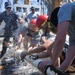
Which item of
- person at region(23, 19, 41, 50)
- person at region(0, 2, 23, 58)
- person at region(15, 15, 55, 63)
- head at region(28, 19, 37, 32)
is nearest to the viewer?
person at region(15, 15, 55, 63)

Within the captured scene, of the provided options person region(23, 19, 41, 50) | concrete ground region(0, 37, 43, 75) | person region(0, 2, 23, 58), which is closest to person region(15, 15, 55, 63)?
A: concrete ground region(0, 37, 43, 75)

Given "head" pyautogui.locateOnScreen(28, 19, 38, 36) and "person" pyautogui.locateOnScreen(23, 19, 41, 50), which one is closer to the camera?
"head" pyautogui.locateOnScreen(28, 19, 38, 36)

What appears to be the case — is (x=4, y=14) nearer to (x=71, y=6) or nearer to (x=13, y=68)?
(x=13, y=68)

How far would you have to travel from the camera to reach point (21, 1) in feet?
79.8

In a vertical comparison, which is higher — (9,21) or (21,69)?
(9,21)

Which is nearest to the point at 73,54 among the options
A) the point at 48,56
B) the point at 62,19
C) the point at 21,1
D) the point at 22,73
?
the point at 62,19

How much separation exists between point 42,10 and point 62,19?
19.4 metres

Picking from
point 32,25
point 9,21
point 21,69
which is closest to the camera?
point 21,69

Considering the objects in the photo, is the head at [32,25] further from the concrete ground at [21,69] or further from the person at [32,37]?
the concrete ground at [21,69]

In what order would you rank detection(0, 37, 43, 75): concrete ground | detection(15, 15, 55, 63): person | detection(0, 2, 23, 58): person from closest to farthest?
detection(15, 15, 55, 63): person
detection(0, 37, 43, 75): concrete ground
detection(0, 2, 23, 58): person

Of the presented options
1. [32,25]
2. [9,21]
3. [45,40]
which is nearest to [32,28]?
[32,25]

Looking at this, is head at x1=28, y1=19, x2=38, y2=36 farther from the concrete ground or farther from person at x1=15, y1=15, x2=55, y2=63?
person at x1=15, y1=15, x2=55, y2=63

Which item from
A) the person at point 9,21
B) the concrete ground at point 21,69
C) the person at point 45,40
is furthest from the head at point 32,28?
the person at point 45,40

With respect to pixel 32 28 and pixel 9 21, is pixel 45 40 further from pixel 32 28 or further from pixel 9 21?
pixel 9 21
